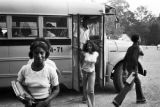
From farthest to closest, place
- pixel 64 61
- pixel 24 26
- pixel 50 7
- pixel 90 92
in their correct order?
pixel 64 61, pixel 50 7, pixel 24 26, pixel 90 92

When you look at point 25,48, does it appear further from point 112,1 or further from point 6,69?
point 112,1

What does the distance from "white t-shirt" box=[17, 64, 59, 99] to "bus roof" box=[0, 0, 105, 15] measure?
4.01 meters

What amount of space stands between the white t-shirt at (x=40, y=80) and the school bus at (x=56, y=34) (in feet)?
12.5

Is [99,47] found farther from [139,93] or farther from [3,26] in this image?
[3,26]

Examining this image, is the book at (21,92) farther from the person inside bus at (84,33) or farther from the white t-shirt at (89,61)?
the person inside bus at (84,33)

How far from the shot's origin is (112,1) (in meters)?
59.2

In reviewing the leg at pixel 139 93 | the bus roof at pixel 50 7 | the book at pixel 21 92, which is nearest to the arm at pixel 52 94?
the book at pixel 21 92

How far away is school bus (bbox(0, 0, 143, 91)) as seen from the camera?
6.88m

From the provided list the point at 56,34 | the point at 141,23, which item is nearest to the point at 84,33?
the point at 56,34

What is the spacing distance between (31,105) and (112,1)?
57.7 meters

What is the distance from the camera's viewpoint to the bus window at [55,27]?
712 centimetres

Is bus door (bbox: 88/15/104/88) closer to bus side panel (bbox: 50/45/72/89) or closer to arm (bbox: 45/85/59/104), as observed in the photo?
bus side panel (bbox: 50/45/72/89)

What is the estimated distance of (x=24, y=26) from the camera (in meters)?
6.96

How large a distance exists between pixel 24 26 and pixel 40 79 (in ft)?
13.3
